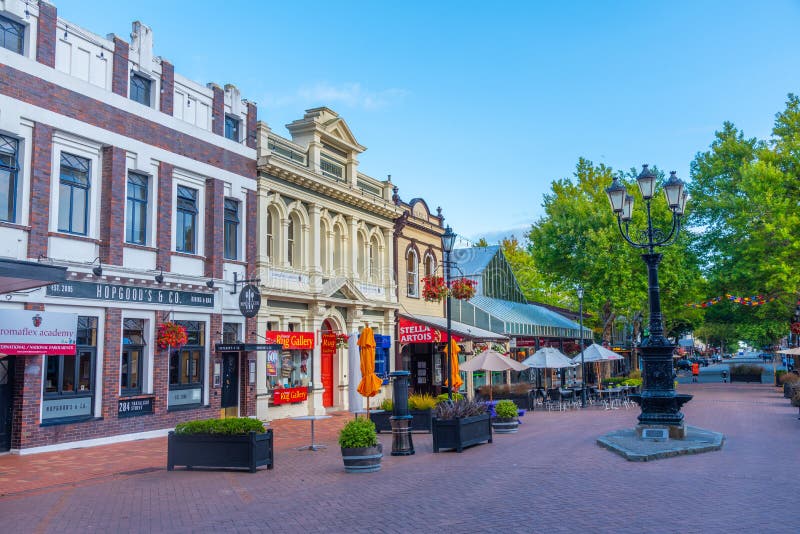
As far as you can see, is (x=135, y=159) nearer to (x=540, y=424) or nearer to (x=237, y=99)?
(x=237, y=99)

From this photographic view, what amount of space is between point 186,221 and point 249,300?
9.43 ft

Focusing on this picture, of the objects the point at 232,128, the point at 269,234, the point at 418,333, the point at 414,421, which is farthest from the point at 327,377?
the point at 232,128

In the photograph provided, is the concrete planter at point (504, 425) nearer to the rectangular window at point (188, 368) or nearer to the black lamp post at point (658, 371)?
the black lamp post at point (658, 371)

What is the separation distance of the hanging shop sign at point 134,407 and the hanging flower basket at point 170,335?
1.43 metres

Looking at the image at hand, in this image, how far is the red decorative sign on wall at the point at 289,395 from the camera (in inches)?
893

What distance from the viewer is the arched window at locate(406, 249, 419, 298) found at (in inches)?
1244

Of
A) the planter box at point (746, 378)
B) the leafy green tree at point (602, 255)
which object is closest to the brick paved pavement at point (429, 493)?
the leafy green tree at point (602, 255)

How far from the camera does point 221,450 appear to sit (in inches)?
485

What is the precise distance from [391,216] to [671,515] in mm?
22130

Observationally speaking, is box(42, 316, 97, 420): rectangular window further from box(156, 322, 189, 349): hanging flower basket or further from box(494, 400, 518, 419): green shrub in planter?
box(494, 400, 518, 419): green shrub in planter

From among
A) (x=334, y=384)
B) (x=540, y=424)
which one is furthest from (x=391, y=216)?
(x=540, y=424)

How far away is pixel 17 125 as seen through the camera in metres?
15.2

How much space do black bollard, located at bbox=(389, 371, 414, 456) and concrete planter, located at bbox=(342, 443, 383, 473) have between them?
205 centimetres

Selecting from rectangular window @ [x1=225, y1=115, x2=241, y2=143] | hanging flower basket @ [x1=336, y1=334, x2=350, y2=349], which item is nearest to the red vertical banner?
hanging flower basket @ [x1=336, y1=334, x2=350, y2=349]
